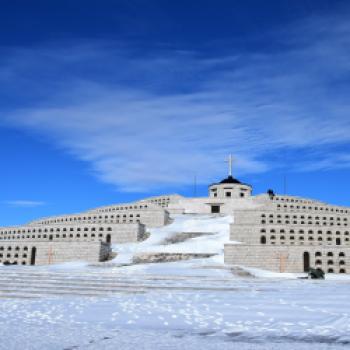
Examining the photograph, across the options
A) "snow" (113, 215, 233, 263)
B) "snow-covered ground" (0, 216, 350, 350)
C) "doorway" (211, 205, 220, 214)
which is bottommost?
"snow-covered ground" (0, 216, 350, 350)

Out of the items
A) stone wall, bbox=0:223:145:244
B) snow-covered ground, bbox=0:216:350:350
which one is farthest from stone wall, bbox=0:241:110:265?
snow-covered ground, bbox=0:216:350:350

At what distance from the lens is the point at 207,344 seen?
27.5 feet

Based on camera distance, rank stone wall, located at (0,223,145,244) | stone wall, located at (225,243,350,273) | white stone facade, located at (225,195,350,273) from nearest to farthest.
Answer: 1. stone wall, located at (225,243,350,273)
2. white stone facade, located at (225,195,350,273)
3. stone wall, located at (0,223,145,244)

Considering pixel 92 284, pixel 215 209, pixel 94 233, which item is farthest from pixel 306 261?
pixel 215 209

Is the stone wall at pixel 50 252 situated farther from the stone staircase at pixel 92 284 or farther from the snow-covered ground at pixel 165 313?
the stone staircase at pixel 92 284

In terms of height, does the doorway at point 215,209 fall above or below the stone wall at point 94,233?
above

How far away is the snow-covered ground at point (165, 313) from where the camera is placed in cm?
866

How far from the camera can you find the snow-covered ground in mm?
8656

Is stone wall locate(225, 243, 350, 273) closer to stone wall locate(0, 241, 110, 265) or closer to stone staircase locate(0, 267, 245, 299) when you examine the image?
stone wall locate(0, 241, 110, 265)

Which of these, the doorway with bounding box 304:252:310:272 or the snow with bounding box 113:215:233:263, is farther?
the snow with bounding box 113:215:233:263

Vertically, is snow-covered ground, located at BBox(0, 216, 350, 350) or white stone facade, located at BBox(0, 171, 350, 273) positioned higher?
white stone facade, located at BBox(0, 171, 350, 273)

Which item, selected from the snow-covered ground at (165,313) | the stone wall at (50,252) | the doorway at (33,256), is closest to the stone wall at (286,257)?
the stone wall at (50,252)

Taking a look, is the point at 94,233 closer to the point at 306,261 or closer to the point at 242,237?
the point at 242,237

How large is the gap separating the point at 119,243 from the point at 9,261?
30.7 feet
